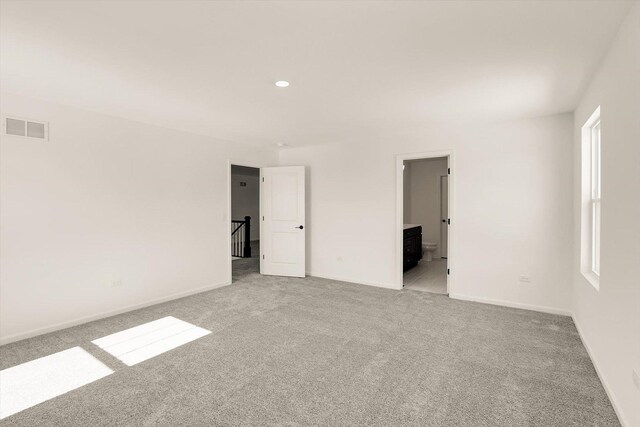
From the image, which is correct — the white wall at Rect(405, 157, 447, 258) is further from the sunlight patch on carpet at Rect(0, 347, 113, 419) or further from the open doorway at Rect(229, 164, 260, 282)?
the sunlight patch on carpet at Rect(0, 347, 113, 419)

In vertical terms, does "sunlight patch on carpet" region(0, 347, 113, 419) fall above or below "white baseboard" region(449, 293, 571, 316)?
below

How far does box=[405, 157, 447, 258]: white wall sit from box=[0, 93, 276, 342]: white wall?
5.11 meters

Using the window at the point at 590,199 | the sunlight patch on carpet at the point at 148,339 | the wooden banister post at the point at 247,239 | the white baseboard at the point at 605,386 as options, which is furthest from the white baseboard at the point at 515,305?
the wooden banister post at the point at 247,239

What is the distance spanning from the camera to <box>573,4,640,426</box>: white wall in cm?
173

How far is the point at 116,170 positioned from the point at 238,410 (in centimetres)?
321

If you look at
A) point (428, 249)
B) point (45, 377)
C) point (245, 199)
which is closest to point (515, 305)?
point (428, 249)

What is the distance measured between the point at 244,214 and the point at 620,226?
979 cm

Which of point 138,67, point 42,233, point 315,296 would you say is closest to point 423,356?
point 315,296

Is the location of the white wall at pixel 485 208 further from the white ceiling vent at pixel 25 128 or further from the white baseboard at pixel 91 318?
the white ceiling vent at pixel 25 128

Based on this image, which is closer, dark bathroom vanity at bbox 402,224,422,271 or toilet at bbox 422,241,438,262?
dark bathroom vanity at bbox 402,224,422,271

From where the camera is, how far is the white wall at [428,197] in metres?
7.96

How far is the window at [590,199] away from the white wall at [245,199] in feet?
29.0

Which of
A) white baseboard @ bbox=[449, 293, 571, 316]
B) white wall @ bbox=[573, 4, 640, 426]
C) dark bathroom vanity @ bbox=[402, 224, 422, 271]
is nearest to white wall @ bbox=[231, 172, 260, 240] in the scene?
dark bathroom vanity @ bbox=[402, 224, 422, 271]

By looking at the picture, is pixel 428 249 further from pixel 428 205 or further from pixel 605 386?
pixel 605 386
